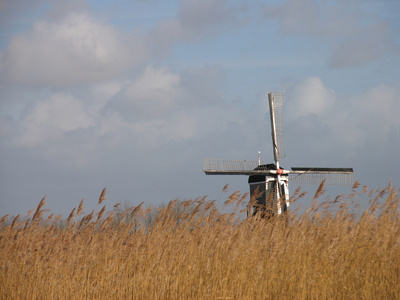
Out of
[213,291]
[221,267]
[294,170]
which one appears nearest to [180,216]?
[221,267]

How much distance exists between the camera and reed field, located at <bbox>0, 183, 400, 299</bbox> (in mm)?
5352

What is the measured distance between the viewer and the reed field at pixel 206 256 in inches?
211

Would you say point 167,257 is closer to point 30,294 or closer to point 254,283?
point 254,283

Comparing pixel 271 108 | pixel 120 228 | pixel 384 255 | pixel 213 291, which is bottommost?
pixel 213 291

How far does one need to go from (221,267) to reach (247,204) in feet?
4.19

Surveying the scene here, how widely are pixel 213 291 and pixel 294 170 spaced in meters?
17.1

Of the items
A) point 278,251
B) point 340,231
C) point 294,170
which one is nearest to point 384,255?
point 340,231

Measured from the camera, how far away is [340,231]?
20.7ft

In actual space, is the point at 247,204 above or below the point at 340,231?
above

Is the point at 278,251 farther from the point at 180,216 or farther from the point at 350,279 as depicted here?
the point at 180,216

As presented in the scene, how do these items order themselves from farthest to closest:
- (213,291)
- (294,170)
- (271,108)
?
(271,108)
(294,170)
(213,291)

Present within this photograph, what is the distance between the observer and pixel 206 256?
585cm

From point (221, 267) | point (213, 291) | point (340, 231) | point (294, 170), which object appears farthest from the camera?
point (294, 170)

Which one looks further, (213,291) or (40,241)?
(40,241)
